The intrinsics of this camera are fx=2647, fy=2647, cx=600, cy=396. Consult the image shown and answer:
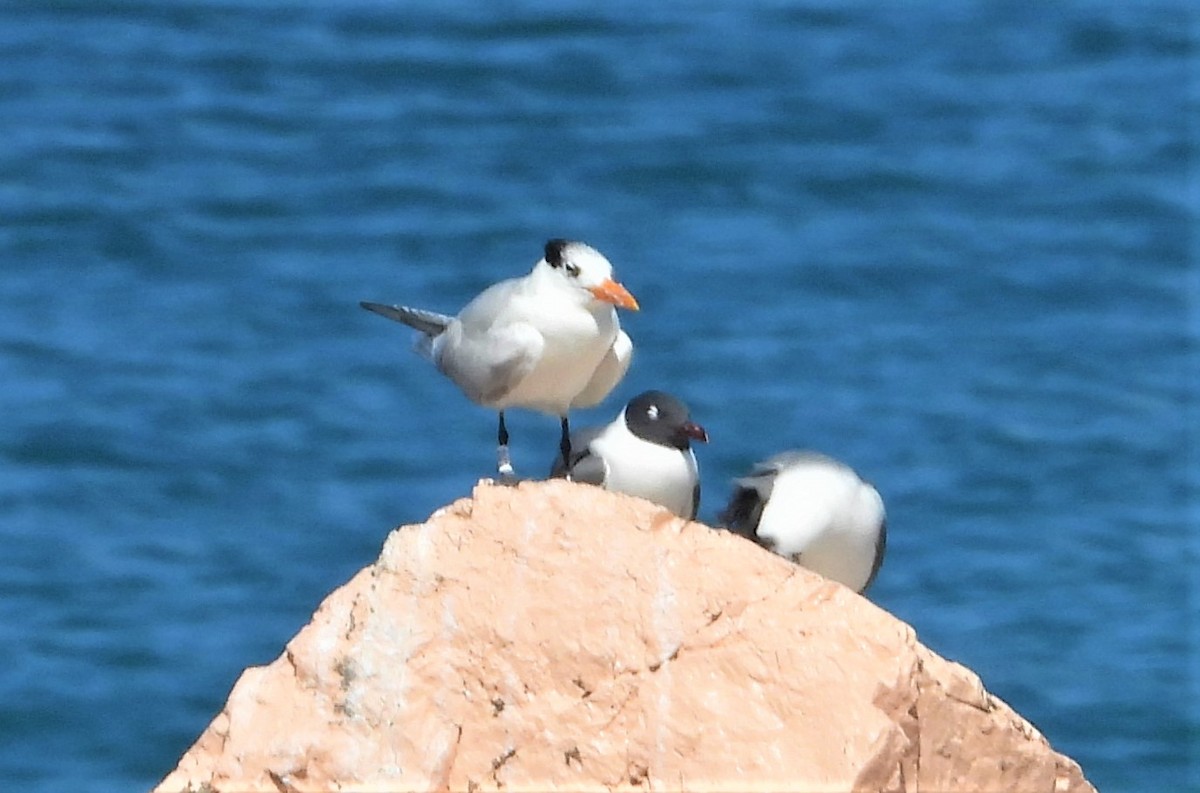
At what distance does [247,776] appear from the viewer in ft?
26.2

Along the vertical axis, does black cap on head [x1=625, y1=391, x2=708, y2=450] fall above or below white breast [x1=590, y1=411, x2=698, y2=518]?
above

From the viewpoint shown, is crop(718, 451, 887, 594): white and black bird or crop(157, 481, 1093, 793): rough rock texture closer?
crop(157, 481, 1093, 793): rough rock texture

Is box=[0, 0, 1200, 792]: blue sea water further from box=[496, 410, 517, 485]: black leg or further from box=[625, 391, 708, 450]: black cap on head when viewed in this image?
box=[625, 391, 708, 450]: black cap on head

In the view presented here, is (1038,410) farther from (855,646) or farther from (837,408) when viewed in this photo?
(855,646)

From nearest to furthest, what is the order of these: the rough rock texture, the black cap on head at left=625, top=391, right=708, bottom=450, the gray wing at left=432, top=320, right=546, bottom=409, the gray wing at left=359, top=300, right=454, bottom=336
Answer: the rough rock texture < the gray wing at left=432, top=320, right=546, bottom=409 < the black cap on head at left=625, top=391, right=708, bottom=450 < the gray wing at left=359, top=300, right=454, bottom=336

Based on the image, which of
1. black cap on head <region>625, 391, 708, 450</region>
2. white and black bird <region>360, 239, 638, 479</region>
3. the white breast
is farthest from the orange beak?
the white breast

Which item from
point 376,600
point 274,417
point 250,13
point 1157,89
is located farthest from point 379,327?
point 376,600

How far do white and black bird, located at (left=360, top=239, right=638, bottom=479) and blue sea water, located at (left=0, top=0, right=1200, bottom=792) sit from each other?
8.69 meters

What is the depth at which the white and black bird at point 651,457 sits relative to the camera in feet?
31.2

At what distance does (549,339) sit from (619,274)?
1226 cm

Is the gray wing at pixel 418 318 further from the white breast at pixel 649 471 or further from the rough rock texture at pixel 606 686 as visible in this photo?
the rough rock texture at pixel 606 686

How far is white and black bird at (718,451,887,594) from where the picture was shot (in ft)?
31.7

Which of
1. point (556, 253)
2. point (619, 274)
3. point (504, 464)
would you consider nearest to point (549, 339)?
point (556, 253)

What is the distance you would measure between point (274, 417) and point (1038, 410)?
253 inches
